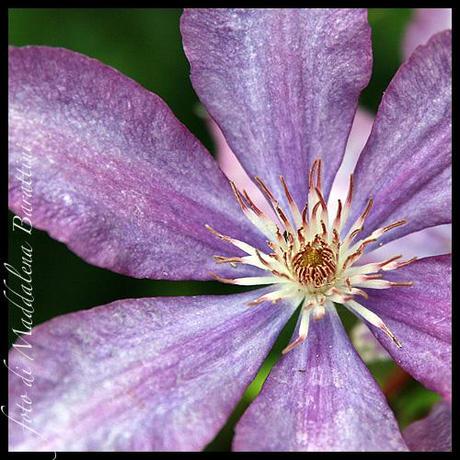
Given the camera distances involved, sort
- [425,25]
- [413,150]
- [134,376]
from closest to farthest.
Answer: [134,376] < [413,150] < [425,25]

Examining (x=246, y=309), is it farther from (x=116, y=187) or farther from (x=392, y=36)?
(x=392, y=36)

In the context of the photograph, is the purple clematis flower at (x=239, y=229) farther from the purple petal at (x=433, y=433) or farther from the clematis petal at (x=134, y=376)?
the purple petal at (x=433, y=433)

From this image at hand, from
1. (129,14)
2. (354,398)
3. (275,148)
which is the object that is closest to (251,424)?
(354,398)

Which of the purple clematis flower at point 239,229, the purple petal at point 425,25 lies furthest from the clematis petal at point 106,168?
the purple petal at point 425,25

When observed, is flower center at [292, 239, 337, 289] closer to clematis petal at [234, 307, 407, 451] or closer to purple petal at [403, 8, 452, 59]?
clematis petal at [234, 307, 407, 451]

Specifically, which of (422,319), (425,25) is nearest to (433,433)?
(422,319)

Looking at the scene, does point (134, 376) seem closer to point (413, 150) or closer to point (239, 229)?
point (239, 229)

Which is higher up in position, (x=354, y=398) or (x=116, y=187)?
(x=116, y=187)
